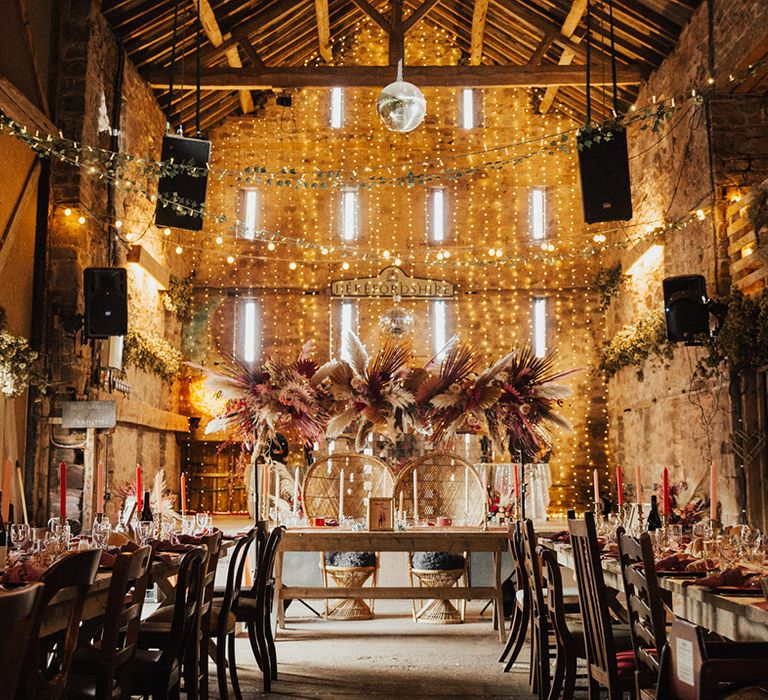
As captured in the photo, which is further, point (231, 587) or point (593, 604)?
point (231, 587)

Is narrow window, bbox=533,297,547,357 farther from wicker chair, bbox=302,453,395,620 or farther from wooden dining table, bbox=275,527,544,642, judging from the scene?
wooden dining table, bbox=275,527,544,642

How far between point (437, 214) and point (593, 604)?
37.8 feet

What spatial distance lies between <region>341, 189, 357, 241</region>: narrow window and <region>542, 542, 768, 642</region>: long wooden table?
11.5m

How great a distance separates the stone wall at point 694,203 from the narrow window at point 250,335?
18.7 ft

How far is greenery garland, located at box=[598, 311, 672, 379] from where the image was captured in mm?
10516

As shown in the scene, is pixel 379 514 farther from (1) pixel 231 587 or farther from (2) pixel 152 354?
(2) pixel 152 354

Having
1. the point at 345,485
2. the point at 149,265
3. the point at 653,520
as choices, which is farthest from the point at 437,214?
the point at 653,520

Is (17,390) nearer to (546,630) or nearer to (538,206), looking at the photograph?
(546,630)

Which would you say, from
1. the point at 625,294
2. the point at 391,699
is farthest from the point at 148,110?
the point at 391,699

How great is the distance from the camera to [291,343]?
46.6ft

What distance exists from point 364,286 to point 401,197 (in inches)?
61.3

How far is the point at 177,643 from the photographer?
3113mm

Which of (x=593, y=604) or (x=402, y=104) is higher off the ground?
(x=402, y=104)

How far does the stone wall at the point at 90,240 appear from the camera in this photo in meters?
9.01
